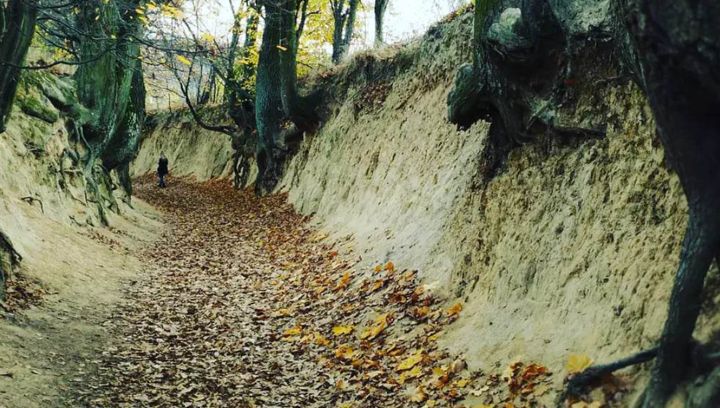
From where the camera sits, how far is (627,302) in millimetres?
4508

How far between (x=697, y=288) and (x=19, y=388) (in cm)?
595

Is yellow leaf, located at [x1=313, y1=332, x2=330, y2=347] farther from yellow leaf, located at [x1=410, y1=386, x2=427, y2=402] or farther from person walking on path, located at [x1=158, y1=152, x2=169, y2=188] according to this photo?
person walking on path, located at [x1=158, y1=152, x2=169, y2=188]

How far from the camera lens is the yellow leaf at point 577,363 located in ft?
14.5

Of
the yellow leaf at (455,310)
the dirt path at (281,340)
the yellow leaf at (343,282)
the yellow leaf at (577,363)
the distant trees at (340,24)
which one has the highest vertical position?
the distant trees at (340,24)

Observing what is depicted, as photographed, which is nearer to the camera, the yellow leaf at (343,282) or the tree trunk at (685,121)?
the tree trunk at (685,121)

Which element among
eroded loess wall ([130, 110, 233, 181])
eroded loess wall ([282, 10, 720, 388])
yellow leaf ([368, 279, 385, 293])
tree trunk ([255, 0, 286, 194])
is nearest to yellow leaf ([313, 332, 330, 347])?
yellow leaf ([368, 279, 385, 293])

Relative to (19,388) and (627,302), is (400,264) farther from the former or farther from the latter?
(19,388)

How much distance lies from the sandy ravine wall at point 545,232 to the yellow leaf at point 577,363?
9 cm

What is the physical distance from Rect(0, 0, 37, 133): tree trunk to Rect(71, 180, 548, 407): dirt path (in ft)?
11.7

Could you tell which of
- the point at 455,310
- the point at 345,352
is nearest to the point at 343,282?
the point at 345,352

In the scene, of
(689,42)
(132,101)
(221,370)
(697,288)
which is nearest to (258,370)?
(221,370)

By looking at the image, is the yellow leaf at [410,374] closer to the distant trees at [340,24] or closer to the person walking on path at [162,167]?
the distant trees at [340,24]

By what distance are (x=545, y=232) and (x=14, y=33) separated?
6555 millimetres

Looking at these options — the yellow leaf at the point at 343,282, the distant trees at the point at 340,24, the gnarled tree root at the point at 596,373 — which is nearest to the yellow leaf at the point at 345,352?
the yellow leaf at the point at 343,282
